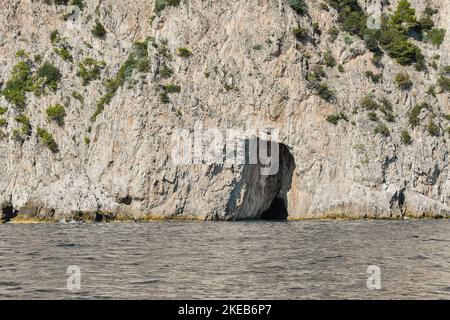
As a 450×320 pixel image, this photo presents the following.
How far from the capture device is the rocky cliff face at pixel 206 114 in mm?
61188

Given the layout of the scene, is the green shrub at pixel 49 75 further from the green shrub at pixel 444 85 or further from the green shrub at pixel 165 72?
the green shrub at pixel 444 85

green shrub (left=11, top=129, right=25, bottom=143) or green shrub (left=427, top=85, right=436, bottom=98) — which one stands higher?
green shrub (left=427, top=85, right=436, bottom=98)

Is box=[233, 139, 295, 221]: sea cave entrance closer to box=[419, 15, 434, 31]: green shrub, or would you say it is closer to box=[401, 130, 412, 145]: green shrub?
box=[401, 130, 412, 145]: green shrub

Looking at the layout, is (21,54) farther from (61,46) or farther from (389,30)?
(389,30)

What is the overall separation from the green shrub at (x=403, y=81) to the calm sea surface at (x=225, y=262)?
23.3m

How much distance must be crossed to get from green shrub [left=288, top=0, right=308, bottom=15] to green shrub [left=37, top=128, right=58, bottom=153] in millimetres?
24543

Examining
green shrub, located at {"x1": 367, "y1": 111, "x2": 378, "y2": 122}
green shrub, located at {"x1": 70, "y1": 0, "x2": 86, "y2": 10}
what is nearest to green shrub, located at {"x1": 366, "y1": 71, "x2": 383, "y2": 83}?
green shrub, located at {"x1": 367, "y1": 111, "x2": 378, "y2": 122}

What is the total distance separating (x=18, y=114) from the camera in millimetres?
64938

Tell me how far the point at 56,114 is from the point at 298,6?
78.4 feet

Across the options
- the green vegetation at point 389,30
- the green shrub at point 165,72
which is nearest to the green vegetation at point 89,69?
the green shrub at point 165,72

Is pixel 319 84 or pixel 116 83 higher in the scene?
pixel 319 84

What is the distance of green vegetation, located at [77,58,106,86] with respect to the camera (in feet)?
223

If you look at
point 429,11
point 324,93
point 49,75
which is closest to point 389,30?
point 429,11

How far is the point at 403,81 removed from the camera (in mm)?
69312
